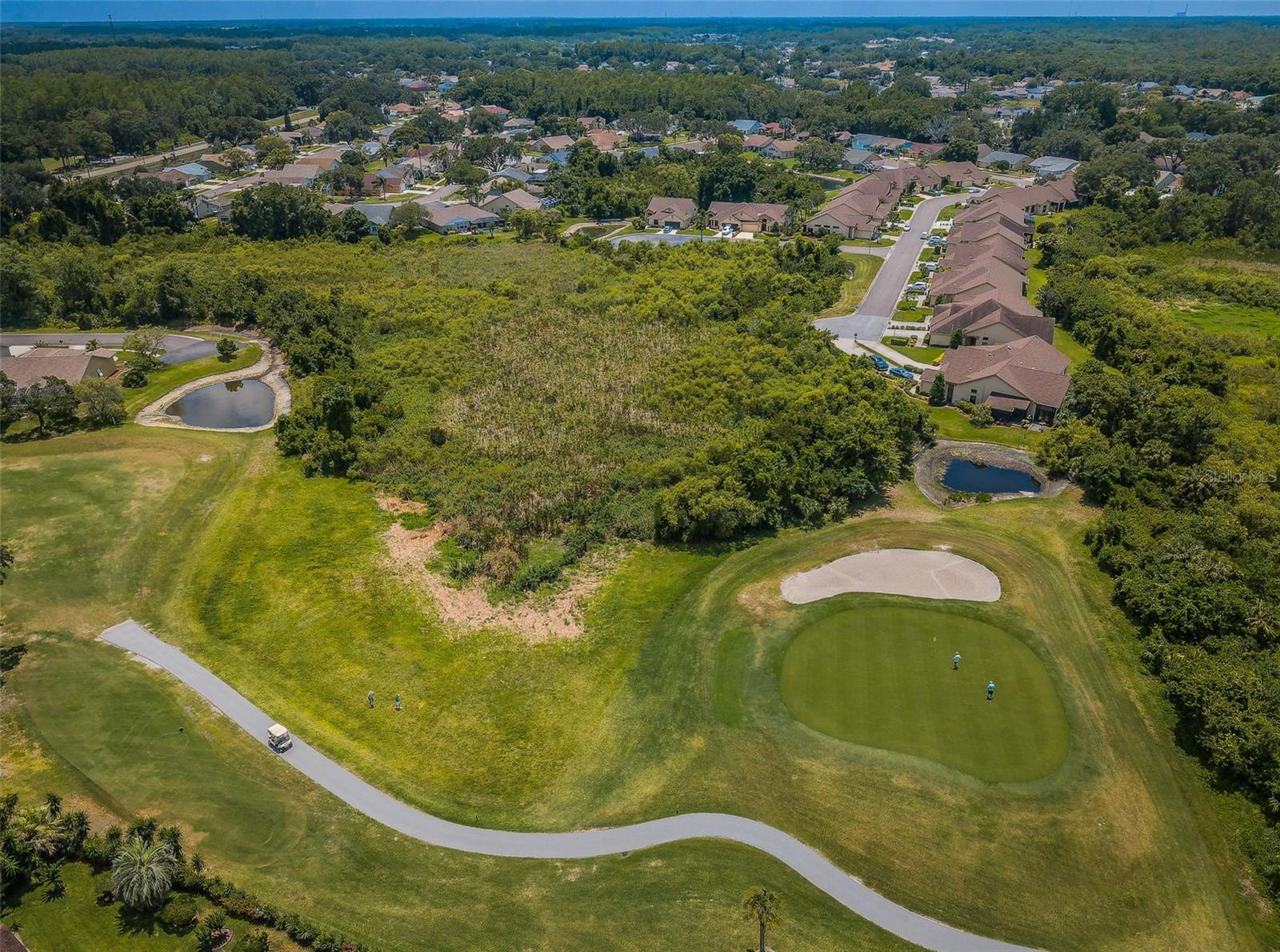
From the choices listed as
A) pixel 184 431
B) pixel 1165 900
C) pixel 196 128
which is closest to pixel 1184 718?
pixel 1165 900

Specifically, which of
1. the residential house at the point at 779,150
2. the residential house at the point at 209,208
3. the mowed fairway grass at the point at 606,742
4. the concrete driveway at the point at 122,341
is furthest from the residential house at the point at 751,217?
the residential house at the point at 209,208

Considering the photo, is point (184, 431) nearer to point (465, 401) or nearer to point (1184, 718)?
point (465, 401)

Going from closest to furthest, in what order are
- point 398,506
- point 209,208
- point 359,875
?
point 359,875
point 398,506
point 209,208

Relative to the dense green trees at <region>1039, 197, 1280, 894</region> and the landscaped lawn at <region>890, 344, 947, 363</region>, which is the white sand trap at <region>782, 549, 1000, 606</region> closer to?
the dense green trees at <region>1039, 197, 1280, 894</region>

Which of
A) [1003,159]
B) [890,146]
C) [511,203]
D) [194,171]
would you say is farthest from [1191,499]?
[194,171]

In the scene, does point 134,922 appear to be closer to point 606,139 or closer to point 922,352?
point 922,352
